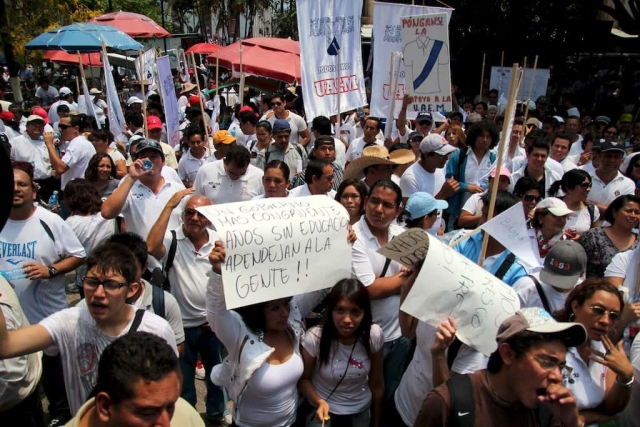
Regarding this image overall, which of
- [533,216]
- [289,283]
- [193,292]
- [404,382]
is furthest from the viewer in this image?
[533,216]

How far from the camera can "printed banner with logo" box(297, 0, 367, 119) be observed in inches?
286

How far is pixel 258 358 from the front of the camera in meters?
2.85

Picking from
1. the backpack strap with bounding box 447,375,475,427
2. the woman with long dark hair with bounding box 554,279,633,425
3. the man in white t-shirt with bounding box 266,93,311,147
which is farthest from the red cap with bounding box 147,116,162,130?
the backpack strap with bounding box 447,375,475,427

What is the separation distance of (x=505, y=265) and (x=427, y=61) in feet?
13.5

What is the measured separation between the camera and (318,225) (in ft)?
10.1

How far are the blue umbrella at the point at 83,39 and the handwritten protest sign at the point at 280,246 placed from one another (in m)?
12.5

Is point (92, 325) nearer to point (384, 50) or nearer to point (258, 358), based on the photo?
point (258, 358)

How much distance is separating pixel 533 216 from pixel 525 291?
1.27m

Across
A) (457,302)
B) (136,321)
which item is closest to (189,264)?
(136,321)

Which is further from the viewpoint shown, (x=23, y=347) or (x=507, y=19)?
(x=507, y=19)

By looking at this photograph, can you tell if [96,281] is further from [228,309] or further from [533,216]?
[533,216]

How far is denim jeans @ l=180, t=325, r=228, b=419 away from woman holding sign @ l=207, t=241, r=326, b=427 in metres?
0.93

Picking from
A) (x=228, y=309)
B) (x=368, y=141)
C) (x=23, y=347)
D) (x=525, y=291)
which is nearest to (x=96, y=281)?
(x=23, y=347)

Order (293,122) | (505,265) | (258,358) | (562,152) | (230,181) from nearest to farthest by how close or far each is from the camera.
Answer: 1. (258,358)
2. (505,265)
3. (230,181)
4. (562,152)
5. (293,122)
